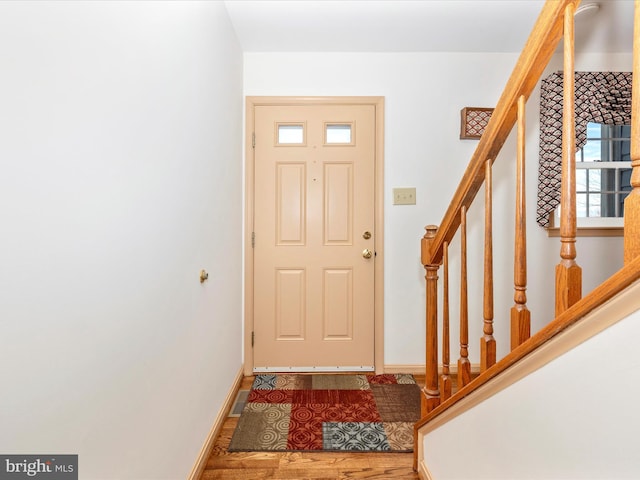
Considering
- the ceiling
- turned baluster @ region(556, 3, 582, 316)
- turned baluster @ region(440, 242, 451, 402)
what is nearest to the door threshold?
turned baluster @ region(440, 242, 451, 402)

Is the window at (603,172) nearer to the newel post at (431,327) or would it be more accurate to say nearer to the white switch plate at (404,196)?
the white switch plate at (404,196)

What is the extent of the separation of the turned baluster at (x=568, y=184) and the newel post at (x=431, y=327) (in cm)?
71

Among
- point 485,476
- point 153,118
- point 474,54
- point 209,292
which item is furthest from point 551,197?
point 153,118

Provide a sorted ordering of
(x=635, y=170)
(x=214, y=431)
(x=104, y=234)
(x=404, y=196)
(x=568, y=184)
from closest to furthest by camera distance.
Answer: (x=635, y=170) < (x=568, y=184) < (x=104, y=234) < (x=214, y=431) < (x=404, y=196)

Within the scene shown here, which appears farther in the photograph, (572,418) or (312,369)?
(312,369)

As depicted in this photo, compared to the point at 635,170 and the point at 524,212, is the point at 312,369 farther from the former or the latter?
the point at 635,170

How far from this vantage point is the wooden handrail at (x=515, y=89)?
2.48 ft

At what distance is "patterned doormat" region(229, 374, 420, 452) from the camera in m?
1.74

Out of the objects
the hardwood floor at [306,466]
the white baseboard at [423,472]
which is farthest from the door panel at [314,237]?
the white baseboard at [423,472]

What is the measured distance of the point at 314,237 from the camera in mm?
2547

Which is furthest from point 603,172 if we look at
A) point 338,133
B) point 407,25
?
point 338,133

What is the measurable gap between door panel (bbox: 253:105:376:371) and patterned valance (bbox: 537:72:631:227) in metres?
1.27

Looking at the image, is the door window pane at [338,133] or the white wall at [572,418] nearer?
the white wall at [572,418]

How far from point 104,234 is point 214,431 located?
4.46 ft
